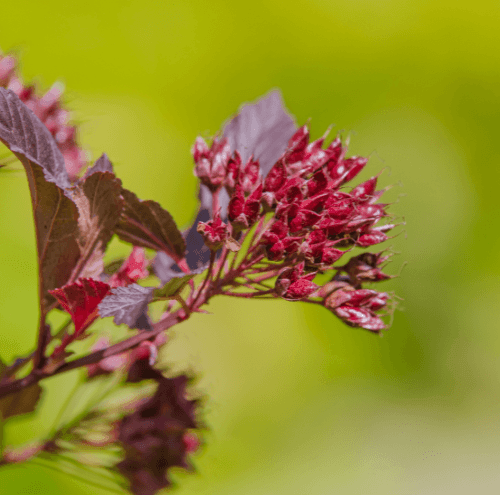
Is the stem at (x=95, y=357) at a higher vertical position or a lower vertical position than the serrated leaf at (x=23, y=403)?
higher

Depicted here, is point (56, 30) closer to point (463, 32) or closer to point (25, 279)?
point (25, 279)

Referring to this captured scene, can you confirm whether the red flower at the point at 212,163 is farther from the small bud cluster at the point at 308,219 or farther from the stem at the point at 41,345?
the stem at the point at 41,345

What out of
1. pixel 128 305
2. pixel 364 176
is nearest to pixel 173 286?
pixel 128 305

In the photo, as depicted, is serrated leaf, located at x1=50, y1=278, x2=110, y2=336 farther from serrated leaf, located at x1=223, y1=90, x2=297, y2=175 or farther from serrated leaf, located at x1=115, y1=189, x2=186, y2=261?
serrated leaf, located at x1=223, y1=90, x2=297, y2=175

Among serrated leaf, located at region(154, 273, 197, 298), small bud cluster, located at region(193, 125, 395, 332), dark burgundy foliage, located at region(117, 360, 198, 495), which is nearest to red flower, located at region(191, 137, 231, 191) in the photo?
small bud cluster, located at region(193, 125, 395, 332)

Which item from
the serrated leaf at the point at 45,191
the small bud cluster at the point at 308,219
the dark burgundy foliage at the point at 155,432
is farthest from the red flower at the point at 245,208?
the dark burgundy foliage at the point at 155,432
